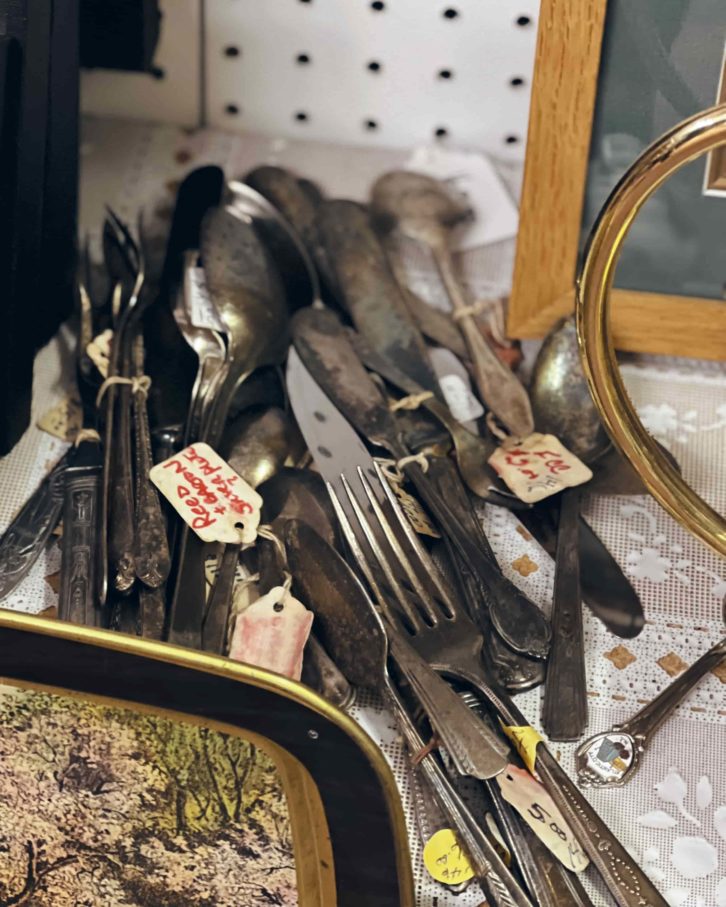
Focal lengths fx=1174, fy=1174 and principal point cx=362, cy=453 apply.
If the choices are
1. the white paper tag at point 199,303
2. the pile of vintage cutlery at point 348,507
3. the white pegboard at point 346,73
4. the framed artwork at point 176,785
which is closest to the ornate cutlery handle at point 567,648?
the pile of vintage cutlery at point 348,507

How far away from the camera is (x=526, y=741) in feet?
1.68

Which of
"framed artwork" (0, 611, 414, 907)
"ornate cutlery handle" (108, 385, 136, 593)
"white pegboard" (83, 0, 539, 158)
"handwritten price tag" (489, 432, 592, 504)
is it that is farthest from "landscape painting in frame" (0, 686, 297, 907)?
"white pegboard" (83, 0, 539, 158)

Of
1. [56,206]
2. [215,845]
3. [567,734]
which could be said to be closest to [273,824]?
[215,845]

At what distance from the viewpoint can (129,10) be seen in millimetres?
740

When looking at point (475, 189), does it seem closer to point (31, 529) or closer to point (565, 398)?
point (565, 398)

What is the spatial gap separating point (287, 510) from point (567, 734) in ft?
0.58

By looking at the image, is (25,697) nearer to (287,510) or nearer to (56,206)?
(287,510)

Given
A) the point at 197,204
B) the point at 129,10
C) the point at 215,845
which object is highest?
the point at 129,10

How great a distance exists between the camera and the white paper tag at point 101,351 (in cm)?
65

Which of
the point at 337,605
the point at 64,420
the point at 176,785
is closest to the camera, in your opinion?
the point at 176,785

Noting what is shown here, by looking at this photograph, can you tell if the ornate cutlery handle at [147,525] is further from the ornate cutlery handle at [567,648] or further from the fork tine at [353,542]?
the ornate cutlery handle at [567,648]

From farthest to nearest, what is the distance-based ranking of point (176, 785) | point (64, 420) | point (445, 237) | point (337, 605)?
point (445, 237) < point (64, 420) < point (337, 605) < point (176, 785)

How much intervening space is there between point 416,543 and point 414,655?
7 cm

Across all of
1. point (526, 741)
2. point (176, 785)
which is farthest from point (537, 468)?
point (176, 785)
